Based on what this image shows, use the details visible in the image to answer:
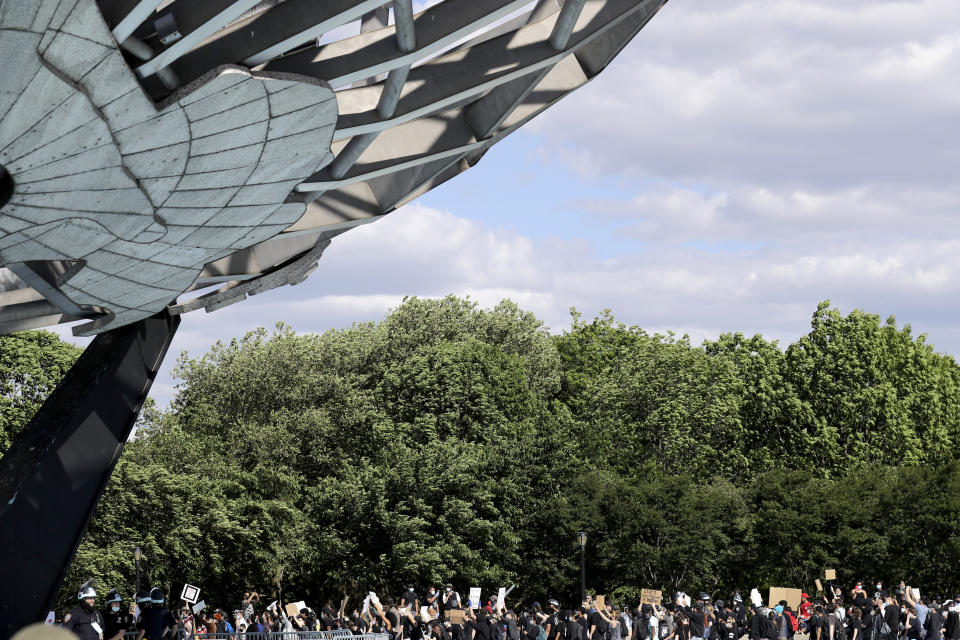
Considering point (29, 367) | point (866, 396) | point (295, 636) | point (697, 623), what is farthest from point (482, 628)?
point (29, 367)

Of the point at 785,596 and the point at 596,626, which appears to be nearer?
the point at 596,626

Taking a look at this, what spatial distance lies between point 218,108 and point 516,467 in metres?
32.4

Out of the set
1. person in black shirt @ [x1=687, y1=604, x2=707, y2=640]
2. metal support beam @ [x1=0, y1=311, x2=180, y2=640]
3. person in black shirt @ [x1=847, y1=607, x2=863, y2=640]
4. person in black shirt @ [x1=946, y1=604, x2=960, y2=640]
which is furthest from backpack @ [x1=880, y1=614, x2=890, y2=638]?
metal support beam @ [x1=0, y1=311, x2=180, y2=640]

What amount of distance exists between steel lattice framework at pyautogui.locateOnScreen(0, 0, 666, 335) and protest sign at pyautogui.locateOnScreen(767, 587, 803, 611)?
18.1 m

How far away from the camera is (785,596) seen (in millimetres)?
27141

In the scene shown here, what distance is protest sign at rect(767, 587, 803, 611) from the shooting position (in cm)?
2683

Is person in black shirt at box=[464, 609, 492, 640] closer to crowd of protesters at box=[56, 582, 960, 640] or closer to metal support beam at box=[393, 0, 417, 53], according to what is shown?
crowd of protesters at box=[56, 582, 960, 640]

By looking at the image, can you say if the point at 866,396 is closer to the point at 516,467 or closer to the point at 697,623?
the point at 516,467

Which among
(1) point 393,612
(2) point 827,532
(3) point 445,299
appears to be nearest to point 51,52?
(1) point 393,612

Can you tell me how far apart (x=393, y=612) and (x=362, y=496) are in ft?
39.8

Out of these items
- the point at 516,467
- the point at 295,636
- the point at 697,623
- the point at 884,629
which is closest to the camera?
the point at 295,636

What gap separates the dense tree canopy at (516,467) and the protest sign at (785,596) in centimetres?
1011

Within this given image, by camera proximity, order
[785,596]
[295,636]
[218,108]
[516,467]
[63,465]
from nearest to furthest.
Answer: [218,108]
[63,465]
[295,636]
[785,596]
[516,467]

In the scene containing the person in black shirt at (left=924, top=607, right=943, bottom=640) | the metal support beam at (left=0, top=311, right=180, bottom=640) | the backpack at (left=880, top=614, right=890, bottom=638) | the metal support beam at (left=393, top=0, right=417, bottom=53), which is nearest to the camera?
the metal support beam at (left=393, top=0, right=417, bottom=53)
